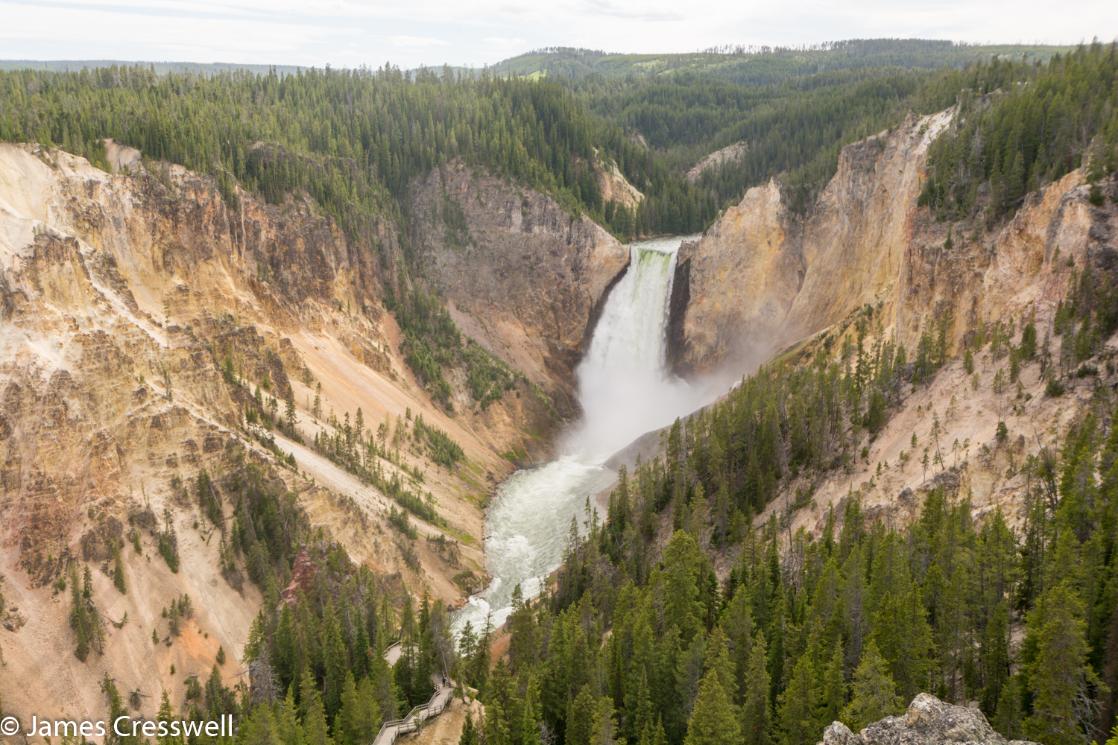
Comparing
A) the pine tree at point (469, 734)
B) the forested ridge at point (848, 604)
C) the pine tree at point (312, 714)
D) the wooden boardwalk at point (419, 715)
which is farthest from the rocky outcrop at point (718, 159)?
the pine tree at point (469, 734)

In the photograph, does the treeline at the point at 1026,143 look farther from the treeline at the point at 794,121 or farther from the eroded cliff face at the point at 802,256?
the treeline at the point at 794,121

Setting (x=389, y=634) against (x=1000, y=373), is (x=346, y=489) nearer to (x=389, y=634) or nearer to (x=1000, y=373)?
(x=389, y=634)

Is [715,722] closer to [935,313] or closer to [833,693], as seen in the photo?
[833,693]

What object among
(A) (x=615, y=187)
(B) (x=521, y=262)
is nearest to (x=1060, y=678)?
(B) (x=521, y=262)

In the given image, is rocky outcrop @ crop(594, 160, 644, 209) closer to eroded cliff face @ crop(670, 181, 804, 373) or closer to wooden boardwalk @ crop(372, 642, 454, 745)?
eroded cliff face @ crop(670, 181, 804, 373)

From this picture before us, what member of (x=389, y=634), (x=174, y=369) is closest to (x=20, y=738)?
(x=389, y=634)

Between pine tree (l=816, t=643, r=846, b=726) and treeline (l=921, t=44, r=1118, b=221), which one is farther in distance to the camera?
treeline (l=921, t=44, r=1118, b=221)

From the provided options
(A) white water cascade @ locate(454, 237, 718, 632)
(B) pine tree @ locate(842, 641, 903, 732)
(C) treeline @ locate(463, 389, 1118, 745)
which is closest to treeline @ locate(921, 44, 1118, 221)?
(C) treeline @ locate(463, 389, 1118, 745)
